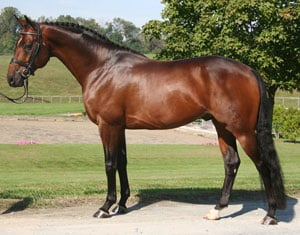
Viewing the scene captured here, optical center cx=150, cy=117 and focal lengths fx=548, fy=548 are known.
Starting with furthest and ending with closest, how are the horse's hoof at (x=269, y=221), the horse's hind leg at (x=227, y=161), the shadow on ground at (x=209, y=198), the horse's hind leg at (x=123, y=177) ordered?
the shadow on ground at (x=209, y=198)
the horse's hind leg at (x=123, y=177)
the horse's hind leg at (x=227, y=161)
the horse's hoof at (x=269, y=221)

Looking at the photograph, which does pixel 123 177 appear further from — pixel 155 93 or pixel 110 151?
pixel 155 93

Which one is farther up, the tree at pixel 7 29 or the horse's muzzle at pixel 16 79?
the tree at pixel 7 29

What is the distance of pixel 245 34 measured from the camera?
81.0 feet

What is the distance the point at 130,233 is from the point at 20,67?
2597 millimetres

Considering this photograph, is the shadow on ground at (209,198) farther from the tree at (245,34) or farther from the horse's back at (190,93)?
the tree at (245,34)

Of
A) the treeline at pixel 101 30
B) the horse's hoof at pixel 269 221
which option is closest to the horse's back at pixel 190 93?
the horse's hoof at pixel 269 221

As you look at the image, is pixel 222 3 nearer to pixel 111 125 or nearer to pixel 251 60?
pixel 251 60

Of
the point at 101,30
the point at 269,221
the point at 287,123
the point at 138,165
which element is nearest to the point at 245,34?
the point at 287,123

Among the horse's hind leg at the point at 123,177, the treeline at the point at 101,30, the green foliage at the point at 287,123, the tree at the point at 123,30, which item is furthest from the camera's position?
the tree at the point at 123,30

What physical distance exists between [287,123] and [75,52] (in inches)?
940

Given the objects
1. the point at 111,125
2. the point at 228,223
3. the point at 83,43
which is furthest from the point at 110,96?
the point at 228,223

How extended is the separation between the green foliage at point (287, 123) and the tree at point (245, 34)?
388cm

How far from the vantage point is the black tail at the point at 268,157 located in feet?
22.2

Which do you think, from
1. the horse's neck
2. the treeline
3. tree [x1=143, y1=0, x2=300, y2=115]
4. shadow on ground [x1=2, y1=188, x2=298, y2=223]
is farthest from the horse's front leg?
the treeline
